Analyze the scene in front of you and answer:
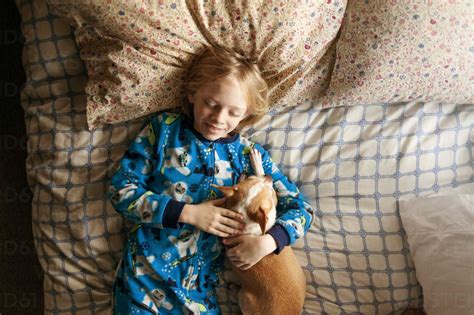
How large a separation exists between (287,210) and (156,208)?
36 centimetres

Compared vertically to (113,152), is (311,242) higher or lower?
lower

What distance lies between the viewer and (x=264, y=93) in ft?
4.24

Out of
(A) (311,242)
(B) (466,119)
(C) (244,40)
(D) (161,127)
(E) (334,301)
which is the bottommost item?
(E) (334,301)

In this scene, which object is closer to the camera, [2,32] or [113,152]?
[113,152]

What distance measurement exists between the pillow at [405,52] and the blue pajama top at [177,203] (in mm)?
343

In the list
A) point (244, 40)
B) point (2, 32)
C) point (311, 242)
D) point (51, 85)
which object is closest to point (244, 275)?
point (311, 242)

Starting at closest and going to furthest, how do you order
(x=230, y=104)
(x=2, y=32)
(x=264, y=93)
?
(x=230, y=104) < (x=264, y=93) < (x=2, y=32)

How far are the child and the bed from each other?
82mm

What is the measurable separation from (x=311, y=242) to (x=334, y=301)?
0.19 m

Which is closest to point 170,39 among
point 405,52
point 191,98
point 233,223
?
point 191,98

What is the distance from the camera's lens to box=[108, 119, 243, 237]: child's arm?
122cm

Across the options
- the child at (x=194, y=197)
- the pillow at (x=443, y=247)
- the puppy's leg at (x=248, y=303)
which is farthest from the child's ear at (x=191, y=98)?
the pillow at (x=443, y=247)

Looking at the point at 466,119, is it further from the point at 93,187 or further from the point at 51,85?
the point at 51,85

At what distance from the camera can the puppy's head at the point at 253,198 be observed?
1.18 metres
